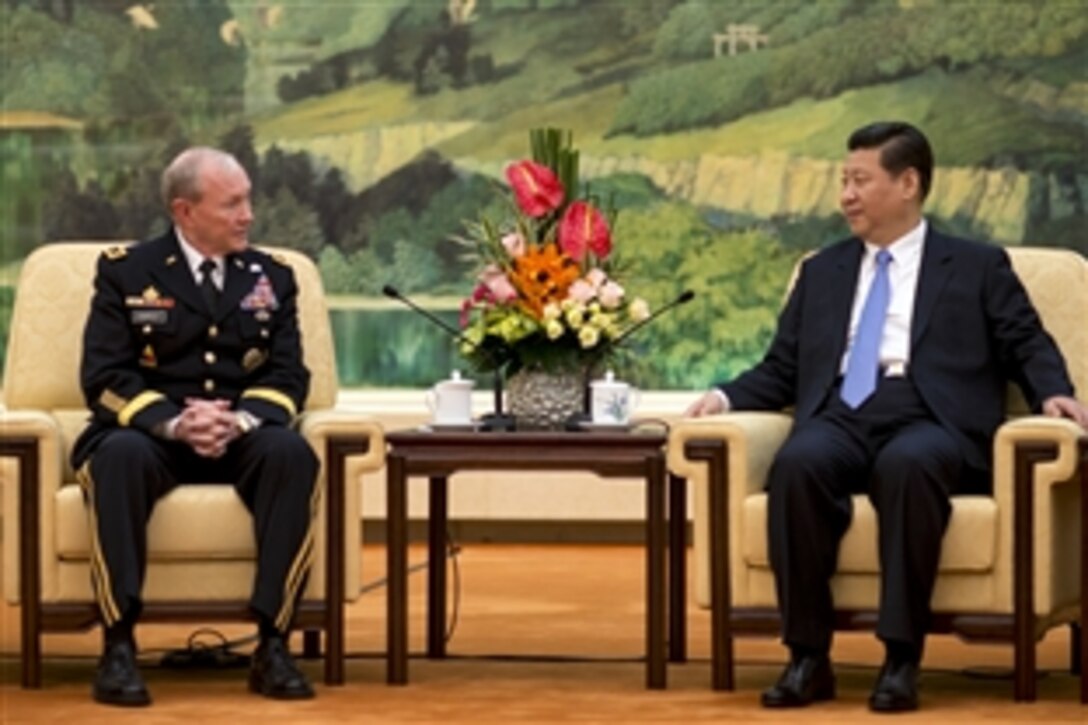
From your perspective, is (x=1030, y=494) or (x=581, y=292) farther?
(x=581, y=292)

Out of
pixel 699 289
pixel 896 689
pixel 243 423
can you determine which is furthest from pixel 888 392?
pixel 699 289

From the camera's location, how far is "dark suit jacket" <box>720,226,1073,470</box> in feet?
18.8

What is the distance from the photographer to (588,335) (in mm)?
5926

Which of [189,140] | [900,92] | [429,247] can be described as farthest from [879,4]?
[189,140]

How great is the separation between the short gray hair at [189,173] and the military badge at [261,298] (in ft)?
0.81

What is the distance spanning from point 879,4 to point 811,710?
439cm

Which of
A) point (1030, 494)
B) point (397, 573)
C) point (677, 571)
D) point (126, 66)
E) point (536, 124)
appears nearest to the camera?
point (1030, 494)

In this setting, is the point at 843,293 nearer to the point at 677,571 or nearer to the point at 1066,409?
the point at 1066,409

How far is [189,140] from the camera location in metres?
9.52

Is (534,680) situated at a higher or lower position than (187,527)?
lower

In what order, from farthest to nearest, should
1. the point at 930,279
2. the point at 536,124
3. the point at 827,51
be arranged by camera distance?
the point at 536,124 → the point at 827,51 → the point at 930,279

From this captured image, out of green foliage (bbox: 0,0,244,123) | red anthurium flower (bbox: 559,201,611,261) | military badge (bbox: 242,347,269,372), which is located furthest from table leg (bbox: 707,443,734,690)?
green foliage (bbox: 0,0,244,123)

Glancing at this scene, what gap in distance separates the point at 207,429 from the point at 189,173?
62cm

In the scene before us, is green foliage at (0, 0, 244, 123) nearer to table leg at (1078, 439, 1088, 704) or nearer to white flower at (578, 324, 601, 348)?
white flower at (578, 324, 601, 348)
